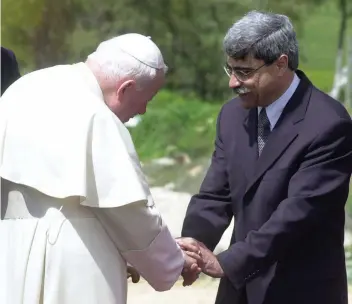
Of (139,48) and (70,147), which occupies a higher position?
(139,48)

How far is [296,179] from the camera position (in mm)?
3650

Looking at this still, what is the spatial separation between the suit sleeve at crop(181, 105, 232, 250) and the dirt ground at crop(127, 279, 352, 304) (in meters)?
2.93

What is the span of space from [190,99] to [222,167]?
6679 mm

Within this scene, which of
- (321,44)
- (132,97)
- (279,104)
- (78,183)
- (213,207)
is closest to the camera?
(78,183)

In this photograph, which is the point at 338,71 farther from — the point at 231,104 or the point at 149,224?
the point at 149,224

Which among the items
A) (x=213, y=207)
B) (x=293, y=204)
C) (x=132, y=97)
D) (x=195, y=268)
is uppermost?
(x=132, y=97)

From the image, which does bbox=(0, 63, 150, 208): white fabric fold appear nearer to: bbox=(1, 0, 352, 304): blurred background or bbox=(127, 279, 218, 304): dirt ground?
bbox=(127, 279, 218, 304): dirt ground

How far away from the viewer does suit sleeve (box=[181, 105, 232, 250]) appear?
13.0ft

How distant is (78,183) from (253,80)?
810 mm

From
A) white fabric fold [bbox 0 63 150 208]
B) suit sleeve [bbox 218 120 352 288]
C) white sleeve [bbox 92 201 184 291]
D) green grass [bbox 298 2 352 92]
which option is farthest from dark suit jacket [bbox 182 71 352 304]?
green grass [bbox 298 2 352 92]

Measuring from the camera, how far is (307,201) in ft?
12.0

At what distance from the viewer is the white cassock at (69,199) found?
3264 mm

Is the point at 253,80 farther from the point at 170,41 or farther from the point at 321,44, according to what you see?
the point at 170,41

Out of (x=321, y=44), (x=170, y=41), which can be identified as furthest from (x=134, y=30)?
(x=321, y=44)
